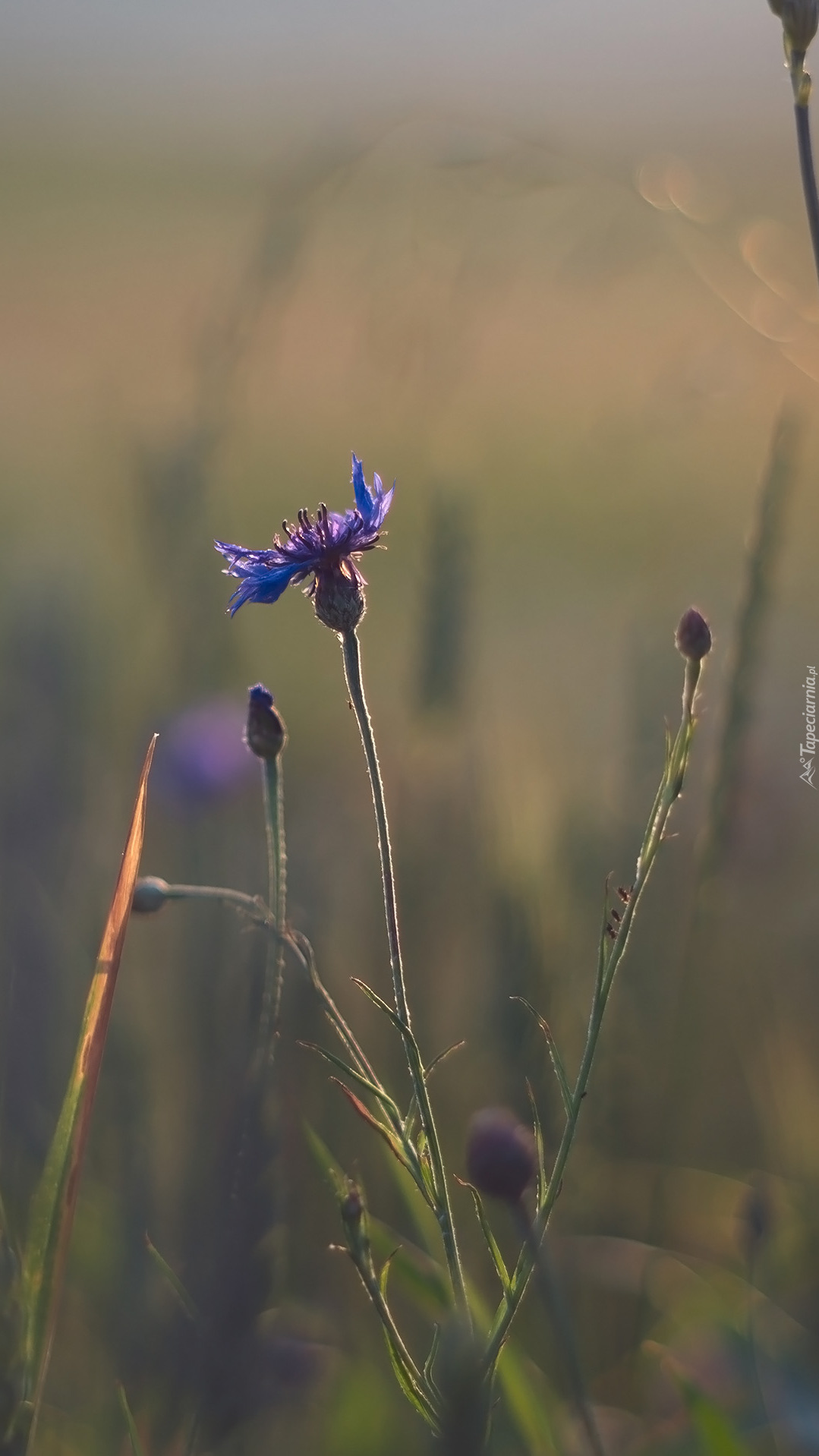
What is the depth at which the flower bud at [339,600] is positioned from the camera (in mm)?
883

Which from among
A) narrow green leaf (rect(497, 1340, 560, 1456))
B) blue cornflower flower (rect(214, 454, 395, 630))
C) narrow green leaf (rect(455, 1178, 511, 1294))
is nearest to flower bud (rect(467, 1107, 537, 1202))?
narrow green leaf (rect(455, 1178, 511, 1294))

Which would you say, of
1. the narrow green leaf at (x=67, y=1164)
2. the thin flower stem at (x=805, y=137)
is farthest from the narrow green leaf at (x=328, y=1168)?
the thin flower stem at (x=805, y=137)

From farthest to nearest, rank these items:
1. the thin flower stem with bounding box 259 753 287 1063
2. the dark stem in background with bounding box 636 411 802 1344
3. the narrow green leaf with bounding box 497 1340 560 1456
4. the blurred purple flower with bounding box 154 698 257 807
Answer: the blurred purple flower with bounding box 154 698 257 807, the dark stem in background with bounding box 636 411 802 1344, the narrow green leaf with bounding box 497 1340 560 1456, the thin flower stem with bounding box 259 753 287 1063

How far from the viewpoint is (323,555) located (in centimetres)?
93

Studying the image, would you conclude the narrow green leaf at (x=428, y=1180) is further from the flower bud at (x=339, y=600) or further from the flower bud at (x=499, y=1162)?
the flower bud at (x=339, y=600)

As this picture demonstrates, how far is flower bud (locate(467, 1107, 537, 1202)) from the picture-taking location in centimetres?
67

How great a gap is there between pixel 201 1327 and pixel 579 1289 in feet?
2.40

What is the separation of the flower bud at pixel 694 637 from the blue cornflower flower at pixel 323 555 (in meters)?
0.26

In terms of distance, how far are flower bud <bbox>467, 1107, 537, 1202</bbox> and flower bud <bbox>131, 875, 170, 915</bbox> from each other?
27 centimetres

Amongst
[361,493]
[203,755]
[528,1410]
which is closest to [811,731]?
[361,493]

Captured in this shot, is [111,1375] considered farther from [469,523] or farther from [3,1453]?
[469,523]

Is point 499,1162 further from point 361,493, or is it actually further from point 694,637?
point 361,493

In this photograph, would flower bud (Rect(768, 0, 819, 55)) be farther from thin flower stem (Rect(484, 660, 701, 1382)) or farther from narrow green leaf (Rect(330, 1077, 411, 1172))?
narrow green leaf (Rect(330, 1077, 411, 1172))

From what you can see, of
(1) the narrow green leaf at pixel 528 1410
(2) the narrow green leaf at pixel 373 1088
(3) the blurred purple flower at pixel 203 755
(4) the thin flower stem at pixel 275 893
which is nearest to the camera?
(2) the narrow green leaf at pixel 373 1088
